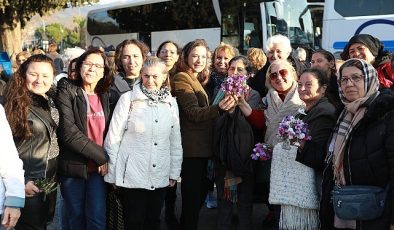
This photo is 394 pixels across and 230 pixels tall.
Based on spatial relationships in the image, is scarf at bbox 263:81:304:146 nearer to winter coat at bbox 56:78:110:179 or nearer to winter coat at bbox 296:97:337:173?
winter coat at bbox 296:97:337:173

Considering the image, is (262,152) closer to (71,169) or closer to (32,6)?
(71,169)

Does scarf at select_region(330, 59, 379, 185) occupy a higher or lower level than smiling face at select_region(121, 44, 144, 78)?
lower

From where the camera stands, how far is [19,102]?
338 cm

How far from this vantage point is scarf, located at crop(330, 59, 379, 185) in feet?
9.94

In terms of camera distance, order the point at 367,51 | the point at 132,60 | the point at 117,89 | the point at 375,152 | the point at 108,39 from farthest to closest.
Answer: the point at 108,39
the point at 367,51
the point at 132,60
the point at 117,89
the point at 375,152

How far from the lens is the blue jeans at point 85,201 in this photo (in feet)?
12.7

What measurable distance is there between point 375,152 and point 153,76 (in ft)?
6.30

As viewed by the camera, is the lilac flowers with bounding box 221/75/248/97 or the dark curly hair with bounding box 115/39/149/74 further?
the dark curly hair with bounding box 115/39/149/74

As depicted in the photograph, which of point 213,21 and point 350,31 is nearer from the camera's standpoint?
point 350,31

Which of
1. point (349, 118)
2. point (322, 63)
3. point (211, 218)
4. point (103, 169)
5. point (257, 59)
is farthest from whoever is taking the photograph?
point (257, 59)

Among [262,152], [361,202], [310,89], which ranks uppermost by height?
[310,89]

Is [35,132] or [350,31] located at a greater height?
[350,31]

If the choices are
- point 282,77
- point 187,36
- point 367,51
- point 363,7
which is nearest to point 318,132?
point 282,77

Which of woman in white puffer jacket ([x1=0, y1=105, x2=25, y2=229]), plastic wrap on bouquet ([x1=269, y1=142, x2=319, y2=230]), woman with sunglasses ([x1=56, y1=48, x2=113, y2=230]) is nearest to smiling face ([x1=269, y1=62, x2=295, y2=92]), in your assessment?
plastic wrap on bouquet ([x1=269, y1=142, x2=319, y2=230])
